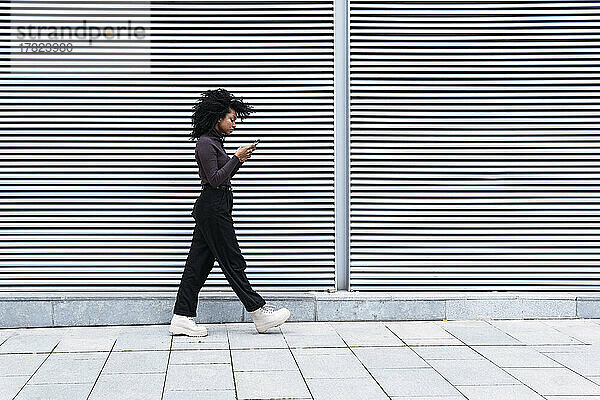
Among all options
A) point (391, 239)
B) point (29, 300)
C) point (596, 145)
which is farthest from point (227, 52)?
point (596, 145)

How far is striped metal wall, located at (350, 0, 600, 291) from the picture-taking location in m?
7.46

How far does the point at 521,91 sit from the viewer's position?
7527 mm

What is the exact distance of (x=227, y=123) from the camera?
22.3 ft

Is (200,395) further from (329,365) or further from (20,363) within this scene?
(20,363)

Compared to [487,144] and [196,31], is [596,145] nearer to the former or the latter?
[487,144]

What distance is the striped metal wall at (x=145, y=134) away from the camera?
7.30m

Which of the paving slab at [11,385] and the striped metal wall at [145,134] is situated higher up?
the striped metal wall at [145,134]

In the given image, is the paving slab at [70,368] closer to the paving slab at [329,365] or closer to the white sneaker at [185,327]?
the white sneaker at [185,327]

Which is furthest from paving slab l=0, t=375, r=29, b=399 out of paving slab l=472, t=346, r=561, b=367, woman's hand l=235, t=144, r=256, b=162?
paving slab l=472, t=346, r=561, b=367

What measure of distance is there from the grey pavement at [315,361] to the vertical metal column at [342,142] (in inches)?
22.8

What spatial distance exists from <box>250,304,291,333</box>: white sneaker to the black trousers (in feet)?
0.25

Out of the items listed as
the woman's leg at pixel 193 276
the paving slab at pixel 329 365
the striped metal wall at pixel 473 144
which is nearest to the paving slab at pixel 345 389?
the paving slab at pixel 329 365

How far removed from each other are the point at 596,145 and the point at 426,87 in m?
1.65

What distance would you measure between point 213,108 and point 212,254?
1206mm
